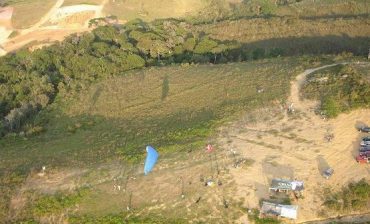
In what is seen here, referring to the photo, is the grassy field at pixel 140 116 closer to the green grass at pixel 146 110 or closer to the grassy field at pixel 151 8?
the green grass at pixel 146 110

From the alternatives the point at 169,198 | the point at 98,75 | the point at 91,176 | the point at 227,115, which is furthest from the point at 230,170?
the point at 98,75

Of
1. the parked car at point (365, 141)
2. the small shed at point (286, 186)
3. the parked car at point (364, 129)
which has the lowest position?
the small shed at point (286, 186)

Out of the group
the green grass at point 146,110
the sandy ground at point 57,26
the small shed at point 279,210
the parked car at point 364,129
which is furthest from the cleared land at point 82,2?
the small shed at point 279,210

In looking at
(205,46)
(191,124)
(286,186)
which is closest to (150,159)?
(191,124)

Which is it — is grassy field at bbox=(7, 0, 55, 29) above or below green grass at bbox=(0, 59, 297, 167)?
above

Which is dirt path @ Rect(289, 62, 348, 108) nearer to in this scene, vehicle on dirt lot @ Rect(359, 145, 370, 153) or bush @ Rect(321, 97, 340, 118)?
bush @ Rect(321, 97, 340, 118)

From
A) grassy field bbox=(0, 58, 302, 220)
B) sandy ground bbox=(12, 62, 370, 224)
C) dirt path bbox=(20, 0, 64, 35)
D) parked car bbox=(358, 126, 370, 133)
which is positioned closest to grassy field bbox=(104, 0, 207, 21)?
dirt path bbox=(20, 0, 64, 35)
